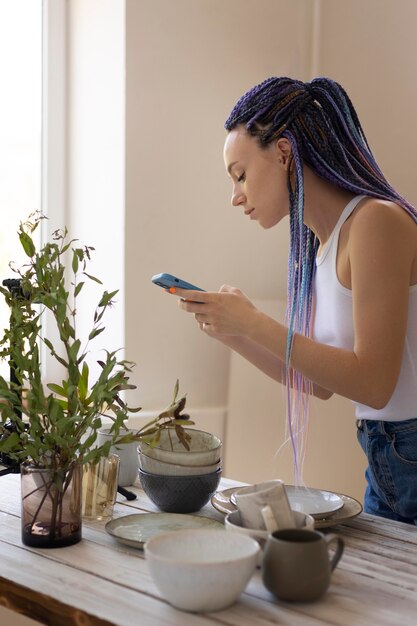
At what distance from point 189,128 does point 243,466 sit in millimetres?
1140

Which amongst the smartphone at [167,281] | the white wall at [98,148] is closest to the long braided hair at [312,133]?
the smartphone at [167,281]

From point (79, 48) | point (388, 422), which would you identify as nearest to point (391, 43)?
point (79, 48)

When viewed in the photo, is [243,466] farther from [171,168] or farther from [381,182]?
[381,182]

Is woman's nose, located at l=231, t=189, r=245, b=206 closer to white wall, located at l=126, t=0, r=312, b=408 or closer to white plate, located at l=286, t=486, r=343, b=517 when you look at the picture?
white plate, located at l=286, t=486, r=343, b=517

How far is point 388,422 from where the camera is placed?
5.01ft

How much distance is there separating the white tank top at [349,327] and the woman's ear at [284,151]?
0.49 ft

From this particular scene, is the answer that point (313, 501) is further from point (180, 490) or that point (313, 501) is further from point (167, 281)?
point (167, 281)

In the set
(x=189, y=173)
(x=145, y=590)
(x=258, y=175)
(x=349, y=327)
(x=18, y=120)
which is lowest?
(x=145, y=590)

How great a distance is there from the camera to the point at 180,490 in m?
1.33

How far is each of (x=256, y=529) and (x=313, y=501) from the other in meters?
0.28

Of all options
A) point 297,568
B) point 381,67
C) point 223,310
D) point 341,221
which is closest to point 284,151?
point 341,221

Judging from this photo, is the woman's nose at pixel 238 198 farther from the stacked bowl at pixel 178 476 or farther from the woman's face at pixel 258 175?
the stacked bowl at pixel 178 476

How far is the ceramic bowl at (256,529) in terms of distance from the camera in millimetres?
1038

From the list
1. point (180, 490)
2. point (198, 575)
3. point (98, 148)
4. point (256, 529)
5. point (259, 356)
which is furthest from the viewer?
point (98, 148)
